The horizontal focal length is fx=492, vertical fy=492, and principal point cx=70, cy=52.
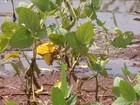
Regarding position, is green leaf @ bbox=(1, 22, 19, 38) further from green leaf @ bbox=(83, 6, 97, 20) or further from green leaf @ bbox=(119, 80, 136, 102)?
green leaf @ bbox=(119, 80, 136, 102)

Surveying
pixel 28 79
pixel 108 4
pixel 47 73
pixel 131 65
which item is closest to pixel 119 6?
pixel 108 4

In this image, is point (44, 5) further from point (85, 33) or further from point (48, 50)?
point (48, 50)

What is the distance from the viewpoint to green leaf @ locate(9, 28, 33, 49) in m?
0.93

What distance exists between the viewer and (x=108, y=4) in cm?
620

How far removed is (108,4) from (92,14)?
203 inches

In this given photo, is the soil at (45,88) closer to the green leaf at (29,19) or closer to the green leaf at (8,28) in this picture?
the green leaf at (8,28)

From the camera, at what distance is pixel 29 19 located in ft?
2.99

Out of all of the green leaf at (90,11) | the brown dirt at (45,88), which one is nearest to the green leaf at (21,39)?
the green leaf at (90,11)

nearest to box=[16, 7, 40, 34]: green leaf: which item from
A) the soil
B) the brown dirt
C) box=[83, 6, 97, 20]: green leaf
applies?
box=[83, 6, 97, 20]: green leaf

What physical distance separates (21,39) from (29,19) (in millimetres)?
50

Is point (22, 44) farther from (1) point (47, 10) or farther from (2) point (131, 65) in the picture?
(2) point (131, 65)

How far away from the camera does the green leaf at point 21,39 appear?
0.93 metres

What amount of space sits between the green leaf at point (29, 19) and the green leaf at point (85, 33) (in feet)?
0.28

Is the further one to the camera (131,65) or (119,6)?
(119,6)
